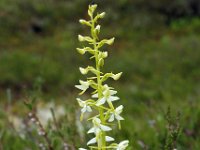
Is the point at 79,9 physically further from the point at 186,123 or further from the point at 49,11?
the point at 186,123

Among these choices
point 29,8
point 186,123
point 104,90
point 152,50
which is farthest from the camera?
point 29,8

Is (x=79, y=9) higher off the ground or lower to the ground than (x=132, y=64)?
higher

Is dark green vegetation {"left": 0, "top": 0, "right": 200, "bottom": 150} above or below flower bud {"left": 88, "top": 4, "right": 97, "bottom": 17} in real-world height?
above

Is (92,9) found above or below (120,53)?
below

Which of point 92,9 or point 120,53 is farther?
point 120,53

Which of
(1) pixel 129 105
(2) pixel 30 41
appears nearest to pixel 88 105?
(1) pixel 129 105

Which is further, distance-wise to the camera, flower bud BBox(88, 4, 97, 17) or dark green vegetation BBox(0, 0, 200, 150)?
dark green vegetation BBox(0, 0, 200, 150)

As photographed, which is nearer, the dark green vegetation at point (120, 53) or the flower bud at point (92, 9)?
the flower bud at point (92, 9)

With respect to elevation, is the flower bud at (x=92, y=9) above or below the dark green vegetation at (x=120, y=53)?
below
